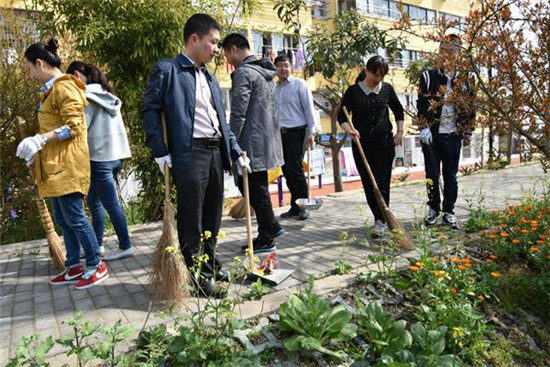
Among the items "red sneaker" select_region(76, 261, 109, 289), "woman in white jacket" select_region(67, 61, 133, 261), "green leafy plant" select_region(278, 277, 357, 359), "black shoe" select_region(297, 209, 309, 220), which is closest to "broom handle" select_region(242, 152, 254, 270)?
"green leafy plant" select_region(278, 277, 357, 359)

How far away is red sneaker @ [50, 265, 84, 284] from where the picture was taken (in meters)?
3.32

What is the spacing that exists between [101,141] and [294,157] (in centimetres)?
254

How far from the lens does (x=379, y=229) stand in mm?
4121

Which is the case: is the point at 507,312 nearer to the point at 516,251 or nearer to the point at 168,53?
the point at 516,251

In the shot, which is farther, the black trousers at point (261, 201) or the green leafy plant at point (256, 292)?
the black trousers at point (261, 201)

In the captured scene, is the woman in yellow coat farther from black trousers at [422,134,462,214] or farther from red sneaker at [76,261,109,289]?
black trousers at [422,134,462,214]

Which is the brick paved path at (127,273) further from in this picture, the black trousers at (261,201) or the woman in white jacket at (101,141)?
the woman in white jacket at (101,141)

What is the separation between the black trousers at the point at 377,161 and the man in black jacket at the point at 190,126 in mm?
1889

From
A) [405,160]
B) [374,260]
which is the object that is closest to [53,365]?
[374,260]

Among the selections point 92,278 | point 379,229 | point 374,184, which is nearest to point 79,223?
point 92,278

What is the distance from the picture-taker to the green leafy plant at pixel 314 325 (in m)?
2.07

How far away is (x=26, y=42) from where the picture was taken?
648 cm

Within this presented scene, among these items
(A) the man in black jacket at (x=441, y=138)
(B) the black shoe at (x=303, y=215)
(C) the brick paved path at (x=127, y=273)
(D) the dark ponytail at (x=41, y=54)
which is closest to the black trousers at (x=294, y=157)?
(B) the black shoe at (x=303, y=215)

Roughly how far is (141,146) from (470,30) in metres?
4.77
